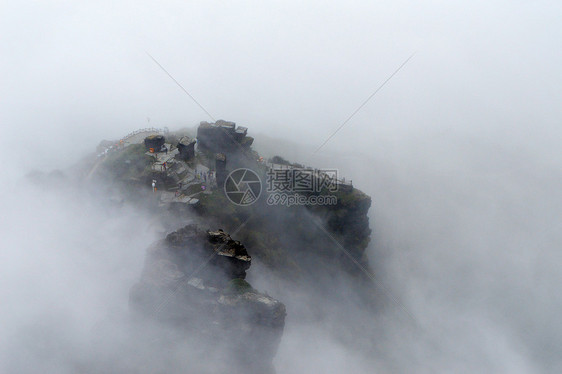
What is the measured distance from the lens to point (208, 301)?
174 ft

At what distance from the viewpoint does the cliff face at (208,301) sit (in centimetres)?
5259

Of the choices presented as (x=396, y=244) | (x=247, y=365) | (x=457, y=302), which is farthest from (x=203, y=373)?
(x=457, y=302)

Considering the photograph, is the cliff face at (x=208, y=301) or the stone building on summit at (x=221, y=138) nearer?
the cliff face at (x=208, y=301)

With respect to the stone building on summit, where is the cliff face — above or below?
below

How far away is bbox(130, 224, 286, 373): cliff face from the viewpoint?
5259cm

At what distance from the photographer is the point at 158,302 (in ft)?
176

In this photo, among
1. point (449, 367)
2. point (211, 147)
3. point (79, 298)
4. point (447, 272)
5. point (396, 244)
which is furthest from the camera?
point (447, 272)

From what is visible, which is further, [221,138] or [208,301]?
[221,138]

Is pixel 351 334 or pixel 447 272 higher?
pixel 447 272

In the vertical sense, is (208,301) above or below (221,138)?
below

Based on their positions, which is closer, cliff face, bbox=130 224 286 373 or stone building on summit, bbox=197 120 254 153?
cliff face, bbox=130 224 286 373

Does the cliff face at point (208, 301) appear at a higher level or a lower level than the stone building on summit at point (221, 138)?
lower

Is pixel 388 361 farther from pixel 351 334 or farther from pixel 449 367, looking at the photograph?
pixel 449 367

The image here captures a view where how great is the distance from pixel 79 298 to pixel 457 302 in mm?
155635
